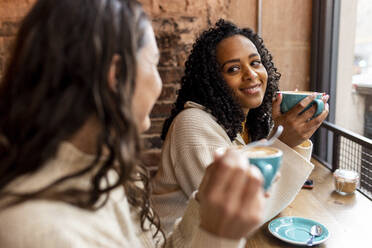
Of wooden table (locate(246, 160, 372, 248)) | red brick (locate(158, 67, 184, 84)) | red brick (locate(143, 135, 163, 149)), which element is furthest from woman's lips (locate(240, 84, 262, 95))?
red brick (locate(143, 135, 163, 149))

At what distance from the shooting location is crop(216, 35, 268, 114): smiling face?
129 centimetres

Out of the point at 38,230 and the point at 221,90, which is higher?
the point at 221,90

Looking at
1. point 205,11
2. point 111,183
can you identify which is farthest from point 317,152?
point 111,183

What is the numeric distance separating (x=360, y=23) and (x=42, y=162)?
168 centimetres

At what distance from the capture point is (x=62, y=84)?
0.51 m

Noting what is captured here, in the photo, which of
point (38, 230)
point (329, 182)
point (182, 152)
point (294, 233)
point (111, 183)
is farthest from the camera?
point (329, 182)

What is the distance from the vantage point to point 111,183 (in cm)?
61

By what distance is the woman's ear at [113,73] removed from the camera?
534mm

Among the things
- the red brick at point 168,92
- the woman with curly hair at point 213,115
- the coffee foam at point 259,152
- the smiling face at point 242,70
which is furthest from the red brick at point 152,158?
the coffee foam at point 259,152

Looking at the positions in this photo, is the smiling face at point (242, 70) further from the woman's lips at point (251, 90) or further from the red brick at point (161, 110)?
the red brick at point (161, 110)

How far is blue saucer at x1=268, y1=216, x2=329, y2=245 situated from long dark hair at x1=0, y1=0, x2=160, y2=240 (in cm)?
61

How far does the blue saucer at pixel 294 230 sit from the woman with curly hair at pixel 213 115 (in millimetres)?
76

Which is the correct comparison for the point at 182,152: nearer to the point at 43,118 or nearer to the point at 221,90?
the point at 221,90

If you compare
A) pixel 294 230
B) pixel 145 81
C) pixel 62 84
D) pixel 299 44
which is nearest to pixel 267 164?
pixel 145 81
